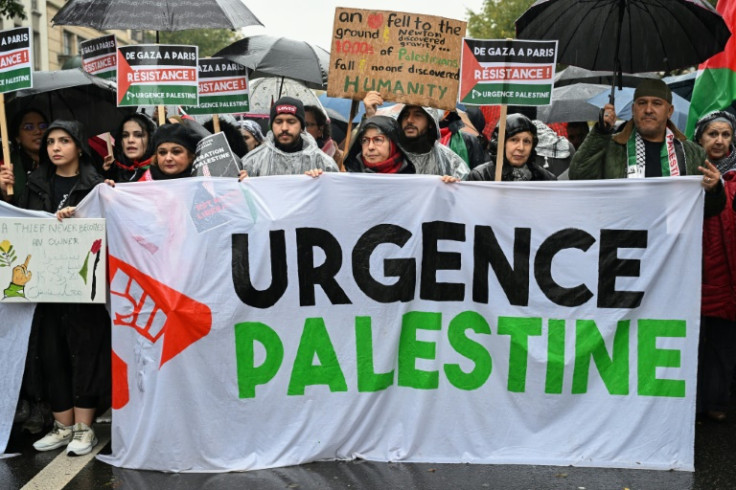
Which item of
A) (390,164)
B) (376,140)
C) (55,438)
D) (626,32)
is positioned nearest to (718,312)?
(626,32)

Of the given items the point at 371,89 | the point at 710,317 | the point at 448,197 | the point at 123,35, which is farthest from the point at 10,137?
the point at 123,35

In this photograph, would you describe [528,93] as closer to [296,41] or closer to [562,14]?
[562,14]

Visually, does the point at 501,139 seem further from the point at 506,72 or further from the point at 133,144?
the point at 133,144

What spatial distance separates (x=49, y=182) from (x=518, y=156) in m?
2.78

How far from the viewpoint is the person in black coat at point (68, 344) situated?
514 cm

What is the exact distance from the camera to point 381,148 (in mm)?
5523

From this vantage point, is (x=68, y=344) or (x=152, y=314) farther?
(x=68, y=344)

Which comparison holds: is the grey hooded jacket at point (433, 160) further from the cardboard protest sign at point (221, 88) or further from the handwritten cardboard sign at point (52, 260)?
the handwritten cardboard sign at point (52, 260)

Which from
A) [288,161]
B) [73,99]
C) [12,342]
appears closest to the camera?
[12,342]

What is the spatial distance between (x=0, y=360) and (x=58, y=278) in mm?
607

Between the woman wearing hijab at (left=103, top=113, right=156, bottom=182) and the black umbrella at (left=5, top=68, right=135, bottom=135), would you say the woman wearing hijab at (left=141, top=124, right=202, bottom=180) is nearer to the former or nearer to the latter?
the woman wearing hijab at (left=103, top=113, right=156, bottom=182)

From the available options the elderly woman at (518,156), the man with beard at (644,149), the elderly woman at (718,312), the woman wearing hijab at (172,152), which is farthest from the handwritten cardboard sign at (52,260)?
the elderly woman at (718,312)

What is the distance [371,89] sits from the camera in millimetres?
5684

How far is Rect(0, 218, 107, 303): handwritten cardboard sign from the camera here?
498 centimetres
